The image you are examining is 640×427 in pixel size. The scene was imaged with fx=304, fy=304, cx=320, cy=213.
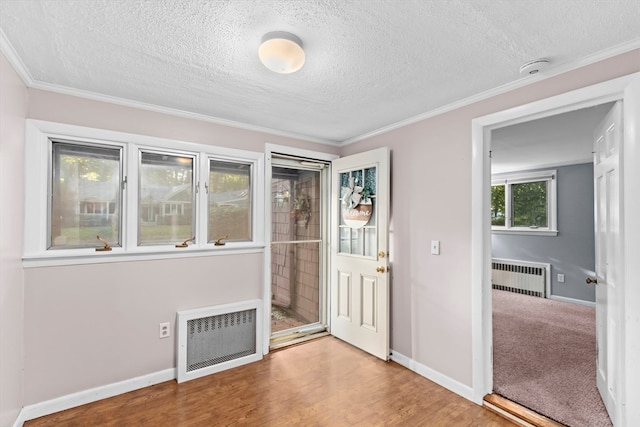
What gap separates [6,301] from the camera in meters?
1.83

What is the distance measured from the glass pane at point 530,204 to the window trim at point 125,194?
5.26m

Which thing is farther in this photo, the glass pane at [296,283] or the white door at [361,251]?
the glass pane at [296,283]

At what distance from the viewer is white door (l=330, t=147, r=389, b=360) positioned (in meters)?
3.03

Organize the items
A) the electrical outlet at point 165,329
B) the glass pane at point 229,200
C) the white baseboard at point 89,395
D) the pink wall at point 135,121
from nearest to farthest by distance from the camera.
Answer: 1. the white baseboard at point 89,395
2. the pink wall at point 135,121
3. the electrical outlet at point 165,329
4. the glass pane at point 229,200

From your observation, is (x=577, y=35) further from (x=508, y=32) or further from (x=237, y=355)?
(x=237, y=355)

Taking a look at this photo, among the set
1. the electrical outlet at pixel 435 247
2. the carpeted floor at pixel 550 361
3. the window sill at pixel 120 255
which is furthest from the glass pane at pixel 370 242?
the carpeted floor at pixel 550 361

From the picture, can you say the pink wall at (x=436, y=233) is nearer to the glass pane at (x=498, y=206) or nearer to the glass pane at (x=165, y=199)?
the glass pane at (x=165, y=199)

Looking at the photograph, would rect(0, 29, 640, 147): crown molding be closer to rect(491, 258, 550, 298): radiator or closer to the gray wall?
rect(491, 258, 550, 298): radiator

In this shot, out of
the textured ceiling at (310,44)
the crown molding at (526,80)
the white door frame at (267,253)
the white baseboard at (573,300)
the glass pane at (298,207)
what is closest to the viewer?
the textured ceiling at (310,44)

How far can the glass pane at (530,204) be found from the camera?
5582 millimetres

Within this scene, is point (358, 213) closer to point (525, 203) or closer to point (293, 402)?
point (293, 402)

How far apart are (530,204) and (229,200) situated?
5.58m

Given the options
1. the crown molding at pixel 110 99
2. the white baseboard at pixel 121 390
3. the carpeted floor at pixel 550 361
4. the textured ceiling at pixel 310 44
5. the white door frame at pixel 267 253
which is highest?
the textured ceiling at pixel 310 44

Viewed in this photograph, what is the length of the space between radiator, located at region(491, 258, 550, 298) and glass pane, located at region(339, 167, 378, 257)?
3379 millimetres
